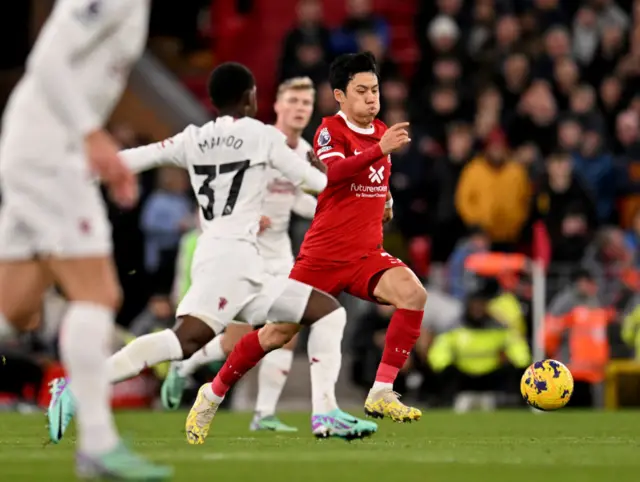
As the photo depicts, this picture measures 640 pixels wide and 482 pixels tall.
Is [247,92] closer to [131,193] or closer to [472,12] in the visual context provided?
[131,193]

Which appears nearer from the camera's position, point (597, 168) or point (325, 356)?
point (325, 356)

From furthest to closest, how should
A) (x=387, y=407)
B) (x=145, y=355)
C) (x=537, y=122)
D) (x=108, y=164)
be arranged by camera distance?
1. (x=537, y=122)
2. (x=387, y=407)
3. (x=145, y=355)
4. (x=108, y=164)

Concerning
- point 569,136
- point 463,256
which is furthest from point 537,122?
point 463,256

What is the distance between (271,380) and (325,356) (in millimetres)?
2786

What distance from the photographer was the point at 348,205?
34.4ft

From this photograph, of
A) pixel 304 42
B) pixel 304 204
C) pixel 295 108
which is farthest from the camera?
pixel 304 42

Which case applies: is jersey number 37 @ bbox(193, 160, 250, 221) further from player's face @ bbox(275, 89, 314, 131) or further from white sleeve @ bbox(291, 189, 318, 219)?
player's face @ bbox(275, 89, 314, 131)

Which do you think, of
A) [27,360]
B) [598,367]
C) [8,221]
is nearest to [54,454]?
[8,221]

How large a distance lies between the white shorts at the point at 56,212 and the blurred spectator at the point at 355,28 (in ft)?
43.4

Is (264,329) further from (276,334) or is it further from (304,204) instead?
(304,204)

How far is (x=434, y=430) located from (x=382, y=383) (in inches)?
68.2

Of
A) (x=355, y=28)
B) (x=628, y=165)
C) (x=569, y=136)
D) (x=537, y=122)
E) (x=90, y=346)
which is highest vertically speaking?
(x=355, y=28)

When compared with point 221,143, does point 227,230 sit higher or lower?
lower

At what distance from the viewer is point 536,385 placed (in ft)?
37.8
